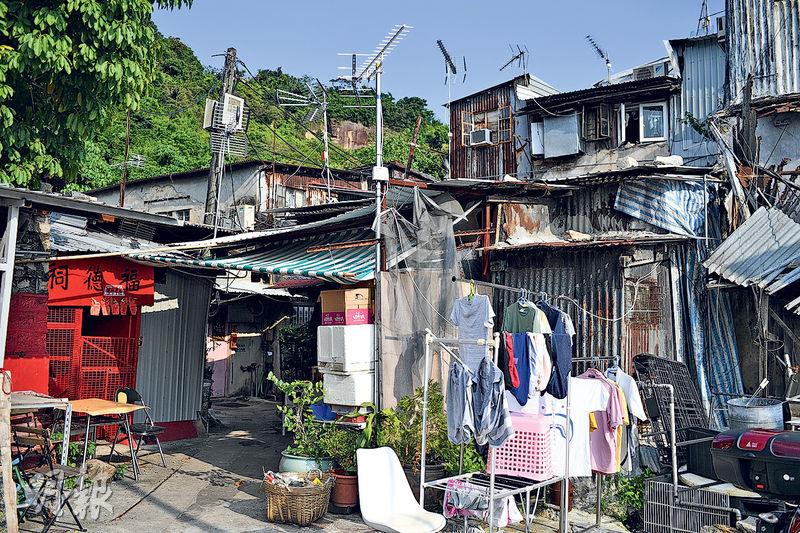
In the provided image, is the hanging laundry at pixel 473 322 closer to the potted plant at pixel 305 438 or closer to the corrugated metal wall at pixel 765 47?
the potted plant at pixel 305 438

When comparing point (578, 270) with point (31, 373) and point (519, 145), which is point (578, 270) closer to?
point (31, 373)

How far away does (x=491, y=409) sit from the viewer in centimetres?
688

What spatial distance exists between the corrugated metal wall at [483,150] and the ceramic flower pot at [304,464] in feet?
49.4

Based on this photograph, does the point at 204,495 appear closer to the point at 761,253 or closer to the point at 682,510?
the point at 682,510

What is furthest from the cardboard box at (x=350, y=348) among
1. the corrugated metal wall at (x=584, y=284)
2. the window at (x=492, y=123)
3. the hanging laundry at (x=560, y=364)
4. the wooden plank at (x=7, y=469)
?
the window at (x=492, y=123)

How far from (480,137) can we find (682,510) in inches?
674

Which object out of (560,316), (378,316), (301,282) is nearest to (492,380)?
(560,316)

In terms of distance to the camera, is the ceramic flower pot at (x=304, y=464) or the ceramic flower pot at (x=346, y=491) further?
the ceramic flower pot at (x=304, y=464)

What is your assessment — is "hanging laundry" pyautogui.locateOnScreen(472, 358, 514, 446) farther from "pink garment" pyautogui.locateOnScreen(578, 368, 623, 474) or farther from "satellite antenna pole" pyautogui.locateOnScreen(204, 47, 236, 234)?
"satellite antenna pole" pyautogui.locateOnScreen(204, 47, 236, 234)

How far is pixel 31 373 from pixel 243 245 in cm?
439

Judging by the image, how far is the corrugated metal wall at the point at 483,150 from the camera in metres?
22.6

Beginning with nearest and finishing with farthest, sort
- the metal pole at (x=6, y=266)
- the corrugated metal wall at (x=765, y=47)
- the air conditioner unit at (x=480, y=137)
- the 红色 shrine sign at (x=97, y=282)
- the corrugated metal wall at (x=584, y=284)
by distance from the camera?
the metal pole at (x=6, y=266), the corrugated metal wall at (x=584, y=284), the 红色 shrine sign at (x=97, y=282), the corrugated metal wall at (x=765, y=47), the air conditioner unit at (x=480, y=137)

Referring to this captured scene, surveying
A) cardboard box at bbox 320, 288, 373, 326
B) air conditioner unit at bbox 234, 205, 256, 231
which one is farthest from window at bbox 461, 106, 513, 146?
cardboard box at bbox 320, 288, 373, 326

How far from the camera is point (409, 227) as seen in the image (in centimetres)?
973
